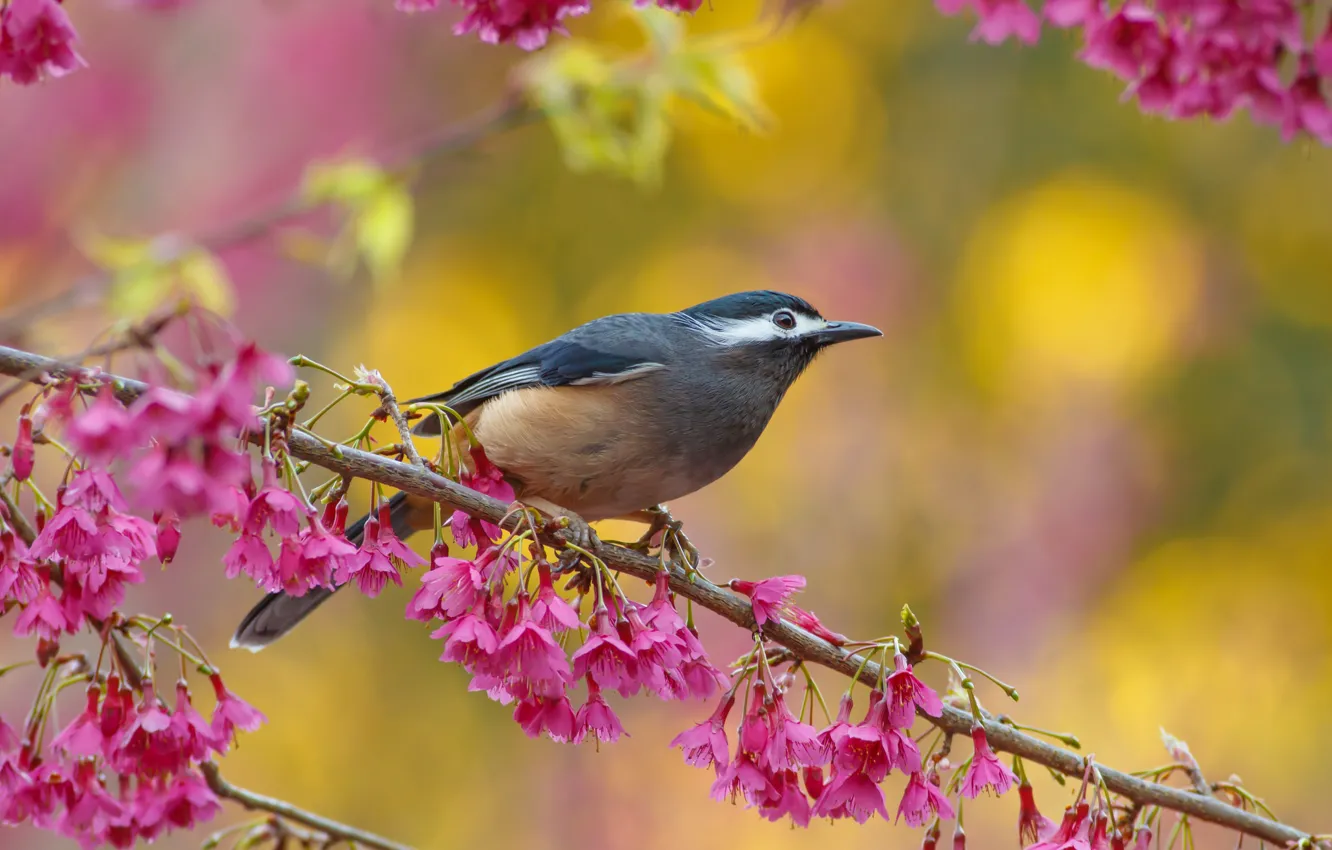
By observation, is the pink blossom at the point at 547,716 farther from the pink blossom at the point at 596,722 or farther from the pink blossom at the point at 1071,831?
the pink blossom at the point at 1071,831

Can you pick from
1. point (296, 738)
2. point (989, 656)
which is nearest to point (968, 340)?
point (989, 656)

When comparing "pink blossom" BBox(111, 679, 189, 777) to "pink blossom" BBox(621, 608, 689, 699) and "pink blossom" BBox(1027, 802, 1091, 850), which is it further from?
"pink blossom" BBox(1027, 802, 1091, 850)

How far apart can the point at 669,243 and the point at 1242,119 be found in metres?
4.73

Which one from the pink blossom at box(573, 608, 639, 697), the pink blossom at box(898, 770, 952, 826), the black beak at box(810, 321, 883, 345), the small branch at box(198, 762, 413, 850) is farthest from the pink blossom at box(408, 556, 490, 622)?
the black beak at box(810, 321, 883, 345)

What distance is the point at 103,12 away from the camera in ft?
30.8

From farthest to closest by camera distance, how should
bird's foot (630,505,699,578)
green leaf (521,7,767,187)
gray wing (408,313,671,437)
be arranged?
gray wing (408,313,671,437) < green leaf (521,7,767,187) < bird's foot (630,505,699,578)

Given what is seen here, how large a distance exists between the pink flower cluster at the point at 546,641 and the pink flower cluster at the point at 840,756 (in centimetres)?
12

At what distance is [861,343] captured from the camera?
10.6 metres

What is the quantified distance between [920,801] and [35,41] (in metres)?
2.43

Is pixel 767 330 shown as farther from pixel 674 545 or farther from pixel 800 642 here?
pixel 800 642

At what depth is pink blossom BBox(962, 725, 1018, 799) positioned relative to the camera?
274 cm

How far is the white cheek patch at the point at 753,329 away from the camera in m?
4.52

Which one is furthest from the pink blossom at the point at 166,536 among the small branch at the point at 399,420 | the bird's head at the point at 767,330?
the bird's head at the point at 767,330

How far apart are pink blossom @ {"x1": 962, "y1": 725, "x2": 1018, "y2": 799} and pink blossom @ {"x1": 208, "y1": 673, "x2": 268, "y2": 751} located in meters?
1.52
